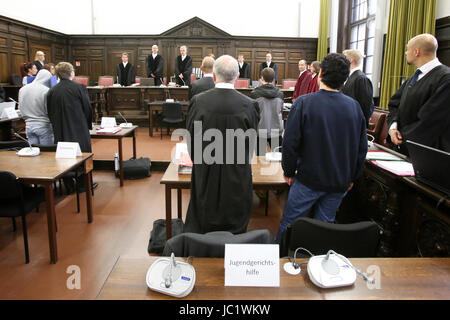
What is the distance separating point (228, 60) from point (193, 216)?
981 mm

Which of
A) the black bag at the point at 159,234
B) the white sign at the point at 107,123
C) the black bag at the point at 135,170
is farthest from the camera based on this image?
the black bag at the point at 135,170

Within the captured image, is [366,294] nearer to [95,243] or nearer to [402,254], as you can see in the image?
[402,254]

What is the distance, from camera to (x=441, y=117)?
8.05ft

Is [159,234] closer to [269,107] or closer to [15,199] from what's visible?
[15,199]

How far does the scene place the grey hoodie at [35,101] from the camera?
3789 mm

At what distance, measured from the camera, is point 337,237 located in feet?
5.11

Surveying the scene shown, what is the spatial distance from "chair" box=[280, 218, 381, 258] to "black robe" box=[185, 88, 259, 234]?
58 cm

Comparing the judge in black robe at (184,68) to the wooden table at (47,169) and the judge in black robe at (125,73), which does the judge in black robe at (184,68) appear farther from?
the wooden table at (47,169)

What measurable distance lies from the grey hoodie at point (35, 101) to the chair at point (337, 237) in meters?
3.34

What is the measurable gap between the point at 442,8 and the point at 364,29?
3.18 meters

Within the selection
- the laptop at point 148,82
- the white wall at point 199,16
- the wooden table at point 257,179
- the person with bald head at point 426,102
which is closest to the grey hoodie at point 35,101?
the wooden table at point 257,179

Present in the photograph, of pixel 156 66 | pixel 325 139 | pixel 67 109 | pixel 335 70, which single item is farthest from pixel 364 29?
pixel 325 139

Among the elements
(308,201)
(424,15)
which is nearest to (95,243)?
(308,201)

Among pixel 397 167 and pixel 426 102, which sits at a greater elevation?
pixel 426 102
